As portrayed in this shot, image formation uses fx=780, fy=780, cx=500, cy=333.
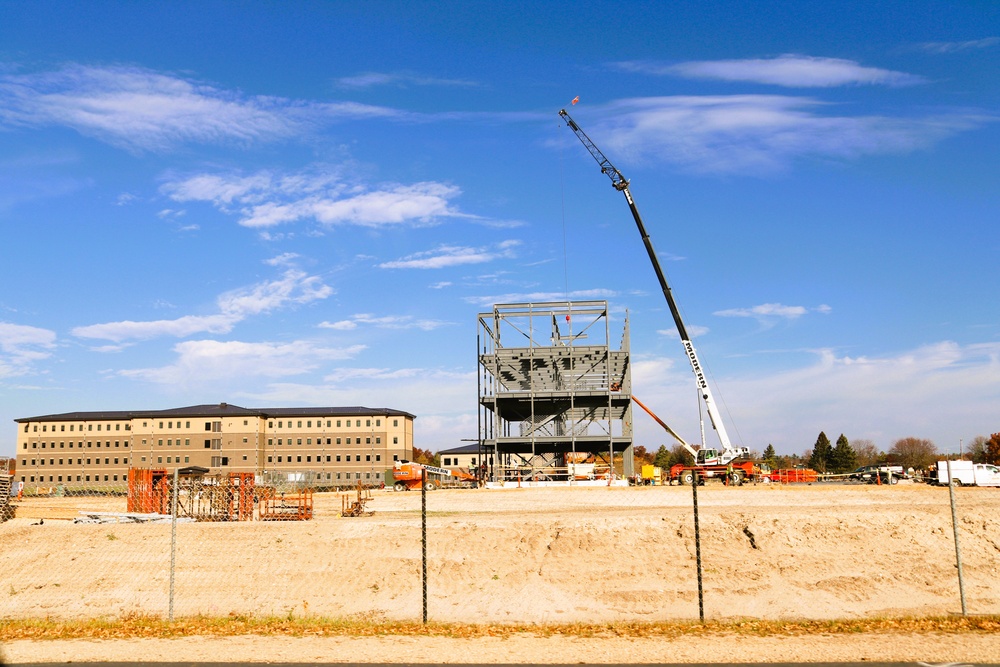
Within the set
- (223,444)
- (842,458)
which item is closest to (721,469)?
(223,444)

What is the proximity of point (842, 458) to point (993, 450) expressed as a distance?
24918 millimetres

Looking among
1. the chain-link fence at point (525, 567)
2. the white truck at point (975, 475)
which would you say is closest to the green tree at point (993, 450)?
the white truck at point (975, 475)

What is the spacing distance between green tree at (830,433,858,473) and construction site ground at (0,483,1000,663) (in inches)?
4372

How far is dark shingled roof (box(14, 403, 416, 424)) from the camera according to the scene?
11088 centimetres

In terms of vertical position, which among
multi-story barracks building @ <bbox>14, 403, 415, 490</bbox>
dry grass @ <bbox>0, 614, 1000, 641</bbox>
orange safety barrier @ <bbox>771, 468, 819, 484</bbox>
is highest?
multi-story barracks building @ <bbox>14, 403, 415, 490</bbox>

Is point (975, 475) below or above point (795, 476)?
above

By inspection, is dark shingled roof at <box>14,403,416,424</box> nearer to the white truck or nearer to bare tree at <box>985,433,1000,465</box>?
the white truck

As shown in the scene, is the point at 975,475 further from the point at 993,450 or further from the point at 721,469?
the point at 993,450

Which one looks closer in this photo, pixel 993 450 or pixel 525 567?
pixel 525 567

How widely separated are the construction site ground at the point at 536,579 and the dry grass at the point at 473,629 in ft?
1.61

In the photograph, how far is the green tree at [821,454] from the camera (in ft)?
443

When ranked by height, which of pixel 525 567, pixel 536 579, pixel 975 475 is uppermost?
pixel 975 475

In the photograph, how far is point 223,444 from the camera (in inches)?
4333

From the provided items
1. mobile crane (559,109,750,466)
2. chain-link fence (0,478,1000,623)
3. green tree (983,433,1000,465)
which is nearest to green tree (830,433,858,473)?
green tree (983,433,1000,465)
